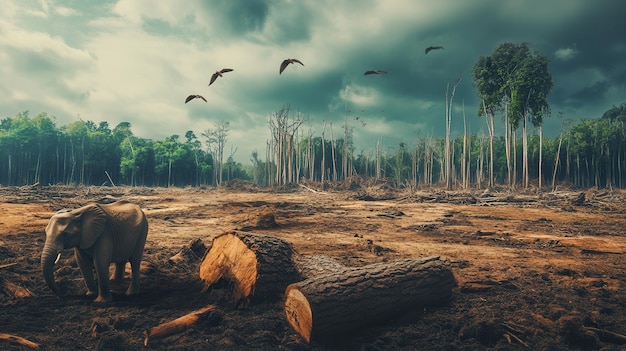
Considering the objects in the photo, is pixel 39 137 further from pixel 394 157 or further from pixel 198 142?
pixel 394 157

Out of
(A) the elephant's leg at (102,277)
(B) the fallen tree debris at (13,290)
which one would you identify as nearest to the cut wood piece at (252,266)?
(A) the elephant's leg at (102,277)

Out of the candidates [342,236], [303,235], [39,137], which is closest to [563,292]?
[342,236]

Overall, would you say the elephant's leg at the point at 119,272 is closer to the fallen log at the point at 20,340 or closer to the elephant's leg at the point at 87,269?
the elephant's leg at the point at 87,269

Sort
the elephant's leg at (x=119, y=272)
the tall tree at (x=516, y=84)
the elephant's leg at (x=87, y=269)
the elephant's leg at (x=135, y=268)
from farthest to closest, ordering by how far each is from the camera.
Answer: the tall tree at (x=516, y=84), the elephant's leg at (x=119, y=272), the elephant's leg at (x=135, y=268), the elephant's leg at (x=87, y=269)

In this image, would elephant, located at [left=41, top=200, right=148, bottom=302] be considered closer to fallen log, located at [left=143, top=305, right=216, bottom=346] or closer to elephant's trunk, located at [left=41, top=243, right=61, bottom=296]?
elephant's trunk, located at [left=41, top=243, right=61, bottom=296]

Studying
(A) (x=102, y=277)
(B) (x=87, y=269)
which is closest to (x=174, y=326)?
(A) (x=102, y=277)

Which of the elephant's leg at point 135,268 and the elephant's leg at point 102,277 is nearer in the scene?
the elephant's leg at point 102,277

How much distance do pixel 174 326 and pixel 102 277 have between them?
1.61m

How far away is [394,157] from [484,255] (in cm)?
7389

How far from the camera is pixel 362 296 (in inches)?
156

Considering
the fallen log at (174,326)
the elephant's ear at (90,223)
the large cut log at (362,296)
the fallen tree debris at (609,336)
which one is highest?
the elephant's ear at (90,223)

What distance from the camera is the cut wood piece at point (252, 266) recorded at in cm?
471

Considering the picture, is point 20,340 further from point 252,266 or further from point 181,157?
point 181,157

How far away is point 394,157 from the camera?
262 feet
